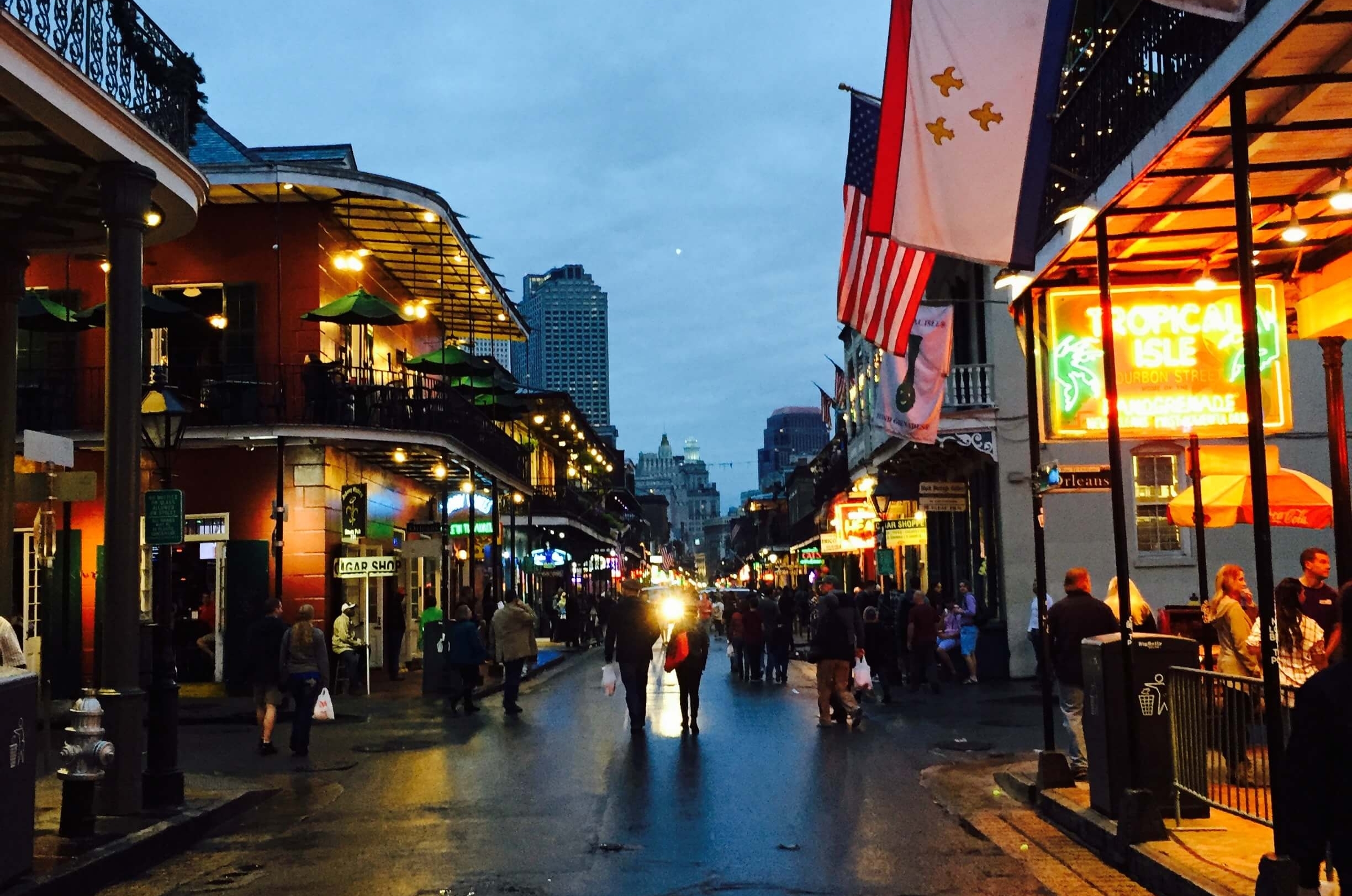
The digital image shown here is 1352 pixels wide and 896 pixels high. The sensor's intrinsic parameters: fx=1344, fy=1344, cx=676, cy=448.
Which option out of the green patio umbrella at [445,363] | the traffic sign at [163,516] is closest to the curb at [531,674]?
the green patio umbrella at [445,363]

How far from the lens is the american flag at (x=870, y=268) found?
49.4 ft

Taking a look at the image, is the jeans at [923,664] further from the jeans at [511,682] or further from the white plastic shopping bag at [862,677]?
the jeans at [511,682]

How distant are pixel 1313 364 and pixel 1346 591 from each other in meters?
20.6

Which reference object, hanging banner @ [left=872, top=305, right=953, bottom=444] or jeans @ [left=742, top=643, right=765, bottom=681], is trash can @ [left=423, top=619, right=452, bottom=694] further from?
hanging banner @ [left=872, top=305, right=953, bottom=444]

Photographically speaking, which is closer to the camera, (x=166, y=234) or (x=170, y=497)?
(x=170, y=497)

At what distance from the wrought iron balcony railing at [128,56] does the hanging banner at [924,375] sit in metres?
9.54

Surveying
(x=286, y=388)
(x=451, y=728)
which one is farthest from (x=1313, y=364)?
(x=286, y=388)

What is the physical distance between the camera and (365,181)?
2397 centimetres

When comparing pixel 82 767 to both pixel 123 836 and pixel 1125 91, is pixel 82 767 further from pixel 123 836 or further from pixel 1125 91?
pixel 1125 91

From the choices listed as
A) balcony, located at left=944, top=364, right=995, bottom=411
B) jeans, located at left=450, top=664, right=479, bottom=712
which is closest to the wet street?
jeans, located at left=450, top=664, right=479, bottom=712

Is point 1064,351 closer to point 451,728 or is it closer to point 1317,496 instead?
point 1317,496

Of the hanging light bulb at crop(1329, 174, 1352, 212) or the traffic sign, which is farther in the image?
the traffic sign

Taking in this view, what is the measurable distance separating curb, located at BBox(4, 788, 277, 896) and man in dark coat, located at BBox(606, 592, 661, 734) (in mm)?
5566

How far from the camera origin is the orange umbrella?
12.9 metres
